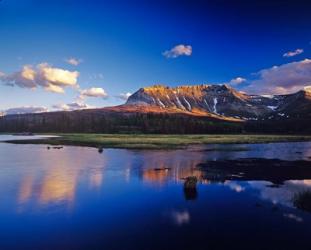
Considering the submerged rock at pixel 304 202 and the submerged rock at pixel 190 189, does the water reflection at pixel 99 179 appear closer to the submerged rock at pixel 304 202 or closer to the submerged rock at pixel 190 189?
the submerged rock at pixel 190 189

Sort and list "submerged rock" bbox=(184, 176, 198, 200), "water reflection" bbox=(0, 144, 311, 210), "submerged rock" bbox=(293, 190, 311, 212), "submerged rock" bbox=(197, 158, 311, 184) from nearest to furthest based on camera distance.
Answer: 1. "submerged rock" bbox=(293, 190, 311, 212)
2. "water reflection" bbox=(0, 144, 311, 210)
3. "submerged rock" bbox=(184, 176, 198, 200)
4. "submerged rock" bbox=(197, 158, 311, 184)

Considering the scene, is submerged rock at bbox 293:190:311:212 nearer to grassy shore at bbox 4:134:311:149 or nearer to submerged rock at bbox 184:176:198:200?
submerged rock at bbox 184:176:198:200

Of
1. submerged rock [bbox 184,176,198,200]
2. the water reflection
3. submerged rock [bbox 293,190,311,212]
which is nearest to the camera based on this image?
submerged rock [bbox 293,190,311,212]

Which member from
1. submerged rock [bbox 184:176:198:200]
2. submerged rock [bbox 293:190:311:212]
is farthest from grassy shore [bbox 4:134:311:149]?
submerged rock [bbox 293:190:311:212]

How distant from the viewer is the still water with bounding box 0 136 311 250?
17.4 metres

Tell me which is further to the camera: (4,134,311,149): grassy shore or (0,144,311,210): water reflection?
(4,134,311,149): grassy shore

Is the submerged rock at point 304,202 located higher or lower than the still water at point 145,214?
higher

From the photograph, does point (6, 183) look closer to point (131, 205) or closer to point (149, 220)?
point (131, 205)

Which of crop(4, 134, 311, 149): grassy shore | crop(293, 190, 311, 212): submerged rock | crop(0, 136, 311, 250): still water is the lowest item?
crop(0, 136, 311, 250): still water

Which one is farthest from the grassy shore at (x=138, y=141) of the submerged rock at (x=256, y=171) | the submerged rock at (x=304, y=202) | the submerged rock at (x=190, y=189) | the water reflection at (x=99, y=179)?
the submerged rock at (x=304, y=202)

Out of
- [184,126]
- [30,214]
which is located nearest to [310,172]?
[30,214]

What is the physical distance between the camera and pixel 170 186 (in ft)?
A: 106

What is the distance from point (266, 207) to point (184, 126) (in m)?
148

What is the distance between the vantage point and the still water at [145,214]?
17375mm
